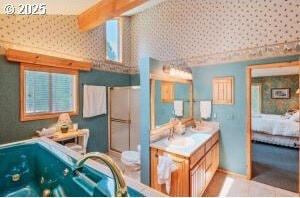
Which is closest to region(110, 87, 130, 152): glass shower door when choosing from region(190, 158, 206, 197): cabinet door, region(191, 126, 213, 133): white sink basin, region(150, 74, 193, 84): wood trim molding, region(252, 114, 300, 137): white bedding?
region(150, 74, 193, 84): wood trim molding

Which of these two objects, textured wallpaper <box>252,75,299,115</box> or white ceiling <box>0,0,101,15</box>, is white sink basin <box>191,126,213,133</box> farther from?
textured wallpaper <box>252,75,299,115</box>

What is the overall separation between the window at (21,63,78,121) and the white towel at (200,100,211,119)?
2.55 metres

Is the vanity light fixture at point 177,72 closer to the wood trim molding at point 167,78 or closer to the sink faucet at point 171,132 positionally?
the wood trim molding at point 167,78

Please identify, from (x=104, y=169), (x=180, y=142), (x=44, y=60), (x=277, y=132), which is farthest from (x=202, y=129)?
(x=44, y=60)

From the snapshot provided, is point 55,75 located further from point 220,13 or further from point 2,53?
point 220,13

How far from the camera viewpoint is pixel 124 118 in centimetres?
378

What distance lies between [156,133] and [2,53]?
2.53 meters

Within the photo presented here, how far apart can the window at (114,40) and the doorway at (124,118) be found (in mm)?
916

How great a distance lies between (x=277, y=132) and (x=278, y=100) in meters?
2.60

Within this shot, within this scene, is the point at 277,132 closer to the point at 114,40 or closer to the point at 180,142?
the point at 180,142

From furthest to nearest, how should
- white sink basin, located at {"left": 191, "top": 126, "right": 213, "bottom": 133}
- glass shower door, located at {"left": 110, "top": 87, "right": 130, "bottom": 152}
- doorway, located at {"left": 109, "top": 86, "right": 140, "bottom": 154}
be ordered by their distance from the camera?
glass shower door, located at {"left": 110, "top": 87, "right": 130, "bottom": 152}, doorway, located at {"left": 109, "top": 86, "right": 140, "bottom": 154}, white sink basin, located at {"left": 191, "top": 126, "right": 213, "bottom": 133}

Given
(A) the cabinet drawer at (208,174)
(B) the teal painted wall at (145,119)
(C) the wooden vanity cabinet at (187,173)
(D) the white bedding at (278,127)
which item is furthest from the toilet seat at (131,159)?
(D) the white bedding at (278,127)

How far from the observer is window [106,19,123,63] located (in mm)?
4336

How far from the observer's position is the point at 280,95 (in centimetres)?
658
